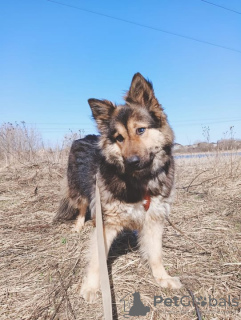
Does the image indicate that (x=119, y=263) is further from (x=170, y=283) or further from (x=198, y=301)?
(x=198, y=301)

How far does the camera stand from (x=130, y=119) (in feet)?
8.32

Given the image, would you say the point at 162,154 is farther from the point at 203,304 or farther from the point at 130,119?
the point at 203,304

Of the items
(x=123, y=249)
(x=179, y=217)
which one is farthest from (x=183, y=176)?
(x=123, y=249)

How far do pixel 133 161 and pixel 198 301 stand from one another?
53.0 inches

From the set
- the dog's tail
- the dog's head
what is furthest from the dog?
the dog's tail

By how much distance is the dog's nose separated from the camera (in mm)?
2209

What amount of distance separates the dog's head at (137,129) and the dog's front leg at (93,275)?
697 mm

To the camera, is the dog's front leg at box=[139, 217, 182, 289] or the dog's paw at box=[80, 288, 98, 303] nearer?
the dog's paw at box=[80, 288, 98, 303]

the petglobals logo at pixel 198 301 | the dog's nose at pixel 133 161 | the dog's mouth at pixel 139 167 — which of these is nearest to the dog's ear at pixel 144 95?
the dog's mouth at pixel 139 167

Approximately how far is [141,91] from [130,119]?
1.32 ft

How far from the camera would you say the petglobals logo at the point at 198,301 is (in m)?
1.87

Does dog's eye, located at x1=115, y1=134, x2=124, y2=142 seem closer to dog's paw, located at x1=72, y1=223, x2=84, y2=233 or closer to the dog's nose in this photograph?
the dog's nose

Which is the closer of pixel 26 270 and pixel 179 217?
pixel 26 270

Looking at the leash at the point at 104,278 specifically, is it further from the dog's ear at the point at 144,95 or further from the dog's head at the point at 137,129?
the dog's ear at the point at 144,95
